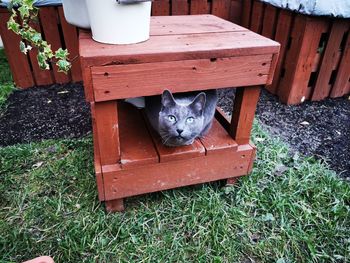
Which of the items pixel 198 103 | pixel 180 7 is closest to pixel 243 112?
pixel 198 103

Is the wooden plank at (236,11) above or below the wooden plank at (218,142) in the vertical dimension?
above

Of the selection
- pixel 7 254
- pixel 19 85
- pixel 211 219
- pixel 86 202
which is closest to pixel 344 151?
pixel 211 219

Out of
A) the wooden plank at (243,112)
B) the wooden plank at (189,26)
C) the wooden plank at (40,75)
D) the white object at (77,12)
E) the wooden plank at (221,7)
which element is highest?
the white object at (77,12)

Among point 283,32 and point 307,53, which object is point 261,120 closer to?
point 307,53

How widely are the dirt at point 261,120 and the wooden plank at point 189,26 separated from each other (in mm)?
938

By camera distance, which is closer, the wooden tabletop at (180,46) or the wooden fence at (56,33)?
the wooden tabletop at (180,46)

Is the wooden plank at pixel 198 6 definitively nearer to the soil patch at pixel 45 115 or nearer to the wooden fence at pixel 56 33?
the wooden fence at pixel 56 33

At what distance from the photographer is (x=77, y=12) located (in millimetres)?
1193

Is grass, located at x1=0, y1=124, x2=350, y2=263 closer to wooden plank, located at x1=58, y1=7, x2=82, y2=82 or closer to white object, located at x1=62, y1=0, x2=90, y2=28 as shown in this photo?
white object, located at x1=62, y1=0, x2=90, y2=28

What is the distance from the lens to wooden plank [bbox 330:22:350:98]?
2.28 m

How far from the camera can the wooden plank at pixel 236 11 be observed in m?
2.75

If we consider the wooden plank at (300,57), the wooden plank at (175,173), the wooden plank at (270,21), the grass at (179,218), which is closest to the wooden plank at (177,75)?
the wooden plank at (175,173)

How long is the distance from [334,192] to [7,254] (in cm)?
164

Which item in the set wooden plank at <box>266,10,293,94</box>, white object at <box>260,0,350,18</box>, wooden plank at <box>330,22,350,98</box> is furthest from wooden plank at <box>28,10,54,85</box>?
wooden plank at <box>330,22,350,98</box>
